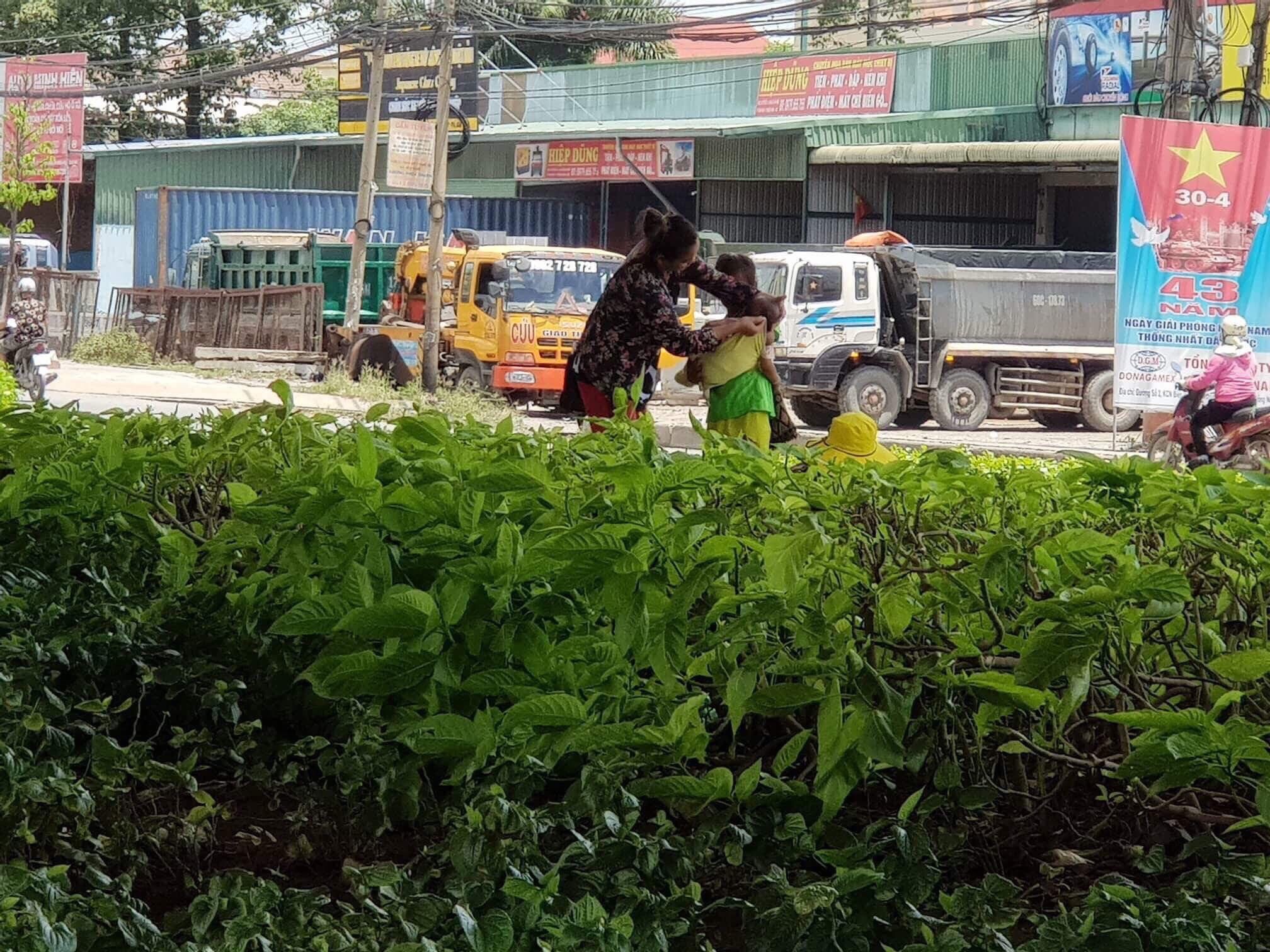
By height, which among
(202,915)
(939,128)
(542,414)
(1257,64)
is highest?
(939,128)

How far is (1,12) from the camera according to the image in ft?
163

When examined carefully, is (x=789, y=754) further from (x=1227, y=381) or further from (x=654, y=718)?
(x=1227, y=381)

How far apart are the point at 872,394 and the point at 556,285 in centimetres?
449

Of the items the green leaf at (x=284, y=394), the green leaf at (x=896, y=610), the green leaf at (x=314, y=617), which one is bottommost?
the green leaf at (x=314, y=617)

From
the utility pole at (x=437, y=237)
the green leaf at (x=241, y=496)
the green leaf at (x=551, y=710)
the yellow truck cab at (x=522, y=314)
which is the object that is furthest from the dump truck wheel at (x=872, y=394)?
the green leaf at (x=551, y=710)

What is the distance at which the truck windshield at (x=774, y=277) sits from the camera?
71.8ft

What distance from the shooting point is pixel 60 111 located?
32.0 m

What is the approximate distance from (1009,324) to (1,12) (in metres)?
37.6

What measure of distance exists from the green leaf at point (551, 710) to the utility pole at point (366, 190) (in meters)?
24.4

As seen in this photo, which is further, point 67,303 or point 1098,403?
point 67,303

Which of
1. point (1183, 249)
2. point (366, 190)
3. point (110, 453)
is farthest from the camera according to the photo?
point (366, 190)

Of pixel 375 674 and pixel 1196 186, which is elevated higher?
pixel 1196 186

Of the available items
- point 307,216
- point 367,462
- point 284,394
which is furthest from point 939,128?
point 367,462

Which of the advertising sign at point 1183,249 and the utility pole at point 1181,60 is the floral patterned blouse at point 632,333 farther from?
the utility pole at point 1181,60
